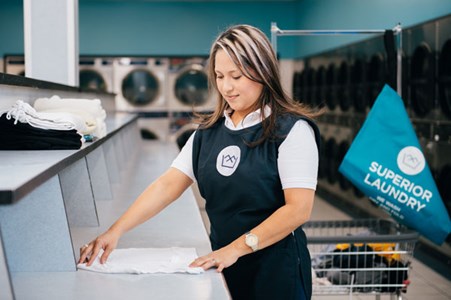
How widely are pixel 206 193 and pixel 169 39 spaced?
933 centimetres

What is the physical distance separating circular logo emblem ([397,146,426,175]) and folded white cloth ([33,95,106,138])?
1514 millimetres

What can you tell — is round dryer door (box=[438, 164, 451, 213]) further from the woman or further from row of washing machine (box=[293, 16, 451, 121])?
the woman

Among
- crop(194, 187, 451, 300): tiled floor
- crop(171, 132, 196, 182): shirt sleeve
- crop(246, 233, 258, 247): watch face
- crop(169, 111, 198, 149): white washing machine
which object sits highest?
crop(171, 132, 196, 182): shirt sleeve

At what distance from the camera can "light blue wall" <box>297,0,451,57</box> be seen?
5.64m

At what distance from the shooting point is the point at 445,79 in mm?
4961

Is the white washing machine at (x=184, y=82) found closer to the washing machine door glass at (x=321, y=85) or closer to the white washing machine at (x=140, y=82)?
the white washing machine at (x=140, y=82)

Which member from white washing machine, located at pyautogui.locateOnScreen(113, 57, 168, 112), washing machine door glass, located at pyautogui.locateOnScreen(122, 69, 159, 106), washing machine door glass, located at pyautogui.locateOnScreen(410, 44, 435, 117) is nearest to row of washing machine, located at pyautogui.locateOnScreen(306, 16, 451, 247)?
washing machine door glass, located at pyautogui.locateOnScreen(410, 44, 435, 117)

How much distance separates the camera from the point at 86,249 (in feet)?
6.33

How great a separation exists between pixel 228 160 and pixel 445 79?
3447 mm

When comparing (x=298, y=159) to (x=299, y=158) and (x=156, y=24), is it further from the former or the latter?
(x=156, y=24)

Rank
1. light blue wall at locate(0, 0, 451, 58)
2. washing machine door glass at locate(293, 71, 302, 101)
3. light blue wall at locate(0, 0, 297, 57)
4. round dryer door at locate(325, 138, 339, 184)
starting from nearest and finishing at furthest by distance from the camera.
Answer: round dryer door at locate(325, 138, 339, 184)
washing machine door glass at locate(293, 71, 302, 101)
light blue wall at locate(0, 0, 451, 58)
light blue wall at locate(0, 0, 297, 57)

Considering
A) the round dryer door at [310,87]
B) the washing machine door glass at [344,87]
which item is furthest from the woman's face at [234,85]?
the round dryer door at [310,87]

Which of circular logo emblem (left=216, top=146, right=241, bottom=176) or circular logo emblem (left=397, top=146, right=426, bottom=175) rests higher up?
circular logo emblem (left=216, top=146, right=241, bottom=176)

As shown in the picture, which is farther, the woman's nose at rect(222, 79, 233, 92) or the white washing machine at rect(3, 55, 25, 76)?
the white washing machine at rect(3, 55, 25, 76)
